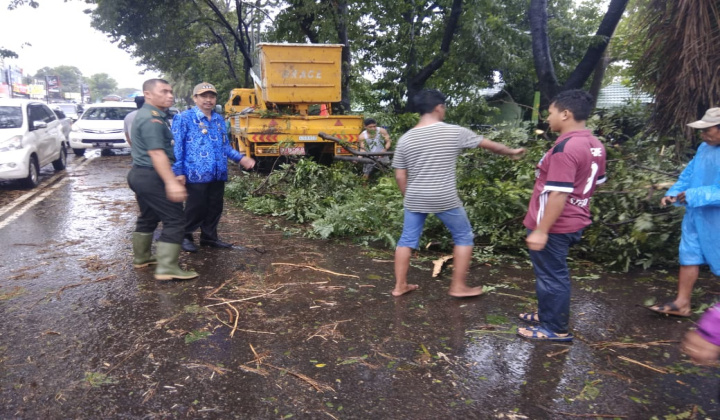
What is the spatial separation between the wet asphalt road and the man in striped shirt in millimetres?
555

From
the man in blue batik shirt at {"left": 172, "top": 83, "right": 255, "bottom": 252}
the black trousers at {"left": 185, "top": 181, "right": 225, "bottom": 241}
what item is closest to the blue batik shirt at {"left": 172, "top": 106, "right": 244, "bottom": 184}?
the man in blue batik shirt at {"left": 172, "top": 83, "right": 255, "bottom": 252}

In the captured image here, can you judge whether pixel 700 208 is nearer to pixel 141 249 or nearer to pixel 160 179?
pixel 160 179

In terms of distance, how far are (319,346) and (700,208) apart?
9.47 feet

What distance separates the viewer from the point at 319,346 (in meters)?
3.44

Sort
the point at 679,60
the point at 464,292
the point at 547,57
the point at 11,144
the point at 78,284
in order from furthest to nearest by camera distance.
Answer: the point at 547,57, the point at 11,144, the point at 679,60, the point at 78,284, the point at 464,292

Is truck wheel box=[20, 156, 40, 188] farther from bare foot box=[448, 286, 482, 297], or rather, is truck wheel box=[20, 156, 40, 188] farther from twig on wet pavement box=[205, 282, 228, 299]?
bare foot box=[448, 286, 482, 297]

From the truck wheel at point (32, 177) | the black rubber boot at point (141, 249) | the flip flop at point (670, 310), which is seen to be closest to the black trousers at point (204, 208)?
the black rubber boot at point (141, 249)

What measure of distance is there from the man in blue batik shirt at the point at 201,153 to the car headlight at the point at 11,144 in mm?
5946

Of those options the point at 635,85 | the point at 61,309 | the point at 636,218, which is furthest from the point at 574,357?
the point at 635,85

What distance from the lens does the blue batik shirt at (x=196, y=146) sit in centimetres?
518

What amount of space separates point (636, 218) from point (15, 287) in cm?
588

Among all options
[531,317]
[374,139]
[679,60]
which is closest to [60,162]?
[374,139]

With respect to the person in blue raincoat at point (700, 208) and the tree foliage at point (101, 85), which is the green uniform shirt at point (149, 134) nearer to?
the person in blue raincoat at point (700, 208)

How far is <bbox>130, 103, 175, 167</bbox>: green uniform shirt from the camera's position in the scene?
4438 mm
